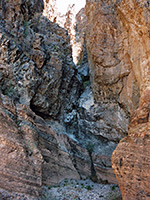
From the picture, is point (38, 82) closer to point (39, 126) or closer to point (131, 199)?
point (39, 126)

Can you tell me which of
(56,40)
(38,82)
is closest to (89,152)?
(38,82)

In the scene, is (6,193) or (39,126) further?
(39,126)

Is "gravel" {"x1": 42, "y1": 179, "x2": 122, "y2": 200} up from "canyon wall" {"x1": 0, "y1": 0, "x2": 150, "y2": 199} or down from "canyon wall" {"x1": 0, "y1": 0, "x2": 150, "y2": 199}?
down

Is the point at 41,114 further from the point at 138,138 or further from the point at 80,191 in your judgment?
the point at 138,138

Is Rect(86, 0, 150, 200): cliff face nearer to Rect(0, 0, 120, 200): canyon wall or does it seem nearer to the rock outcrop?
the rock outcrop

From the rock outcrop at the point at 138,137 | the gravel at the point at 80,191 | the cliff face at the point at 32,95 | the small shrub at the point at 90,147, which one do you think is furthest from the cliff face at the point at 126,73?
the gravel at the point at 80,191

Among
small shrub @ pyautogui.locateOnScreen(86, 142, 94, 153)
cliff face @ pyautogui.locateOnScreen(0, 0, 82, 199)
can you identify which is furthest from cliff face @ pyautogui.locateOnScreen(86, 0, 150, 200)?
small shrub @ pyautogui.locateOnScreen(86, 142, 94, 153)

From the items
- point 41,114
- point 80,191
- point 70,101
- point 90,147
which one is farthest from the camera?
point 70,101

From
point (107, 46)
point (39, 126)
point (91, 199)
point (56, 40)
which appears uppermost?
point (56, 40)

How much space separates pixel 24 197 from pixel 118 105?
12070mm

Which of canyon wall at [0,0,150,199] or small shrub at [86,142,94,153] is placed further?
small shrub at [86,142,94,153]

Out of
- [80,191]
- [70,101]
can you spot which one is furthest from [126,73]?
[80,191]

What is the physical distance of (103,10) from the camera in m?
17.8

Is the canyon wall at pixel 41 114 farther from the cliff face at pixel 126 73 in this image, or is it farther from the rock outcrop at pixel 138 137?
the rock outcrop at pixel 138 137
